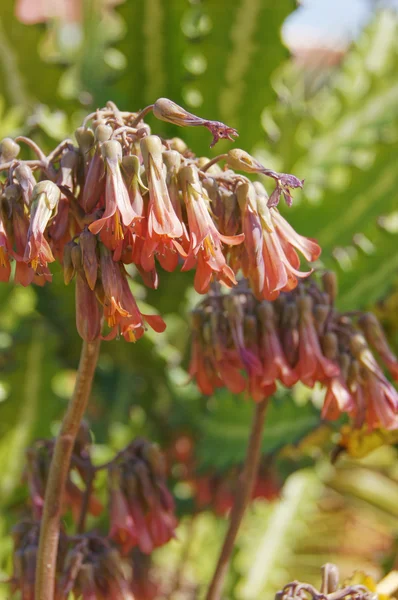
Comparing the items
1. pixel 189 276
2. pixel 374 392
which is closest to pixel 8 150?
pixel 374 392

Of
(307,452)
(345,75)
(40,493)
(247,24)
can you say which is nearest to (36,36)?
(247,24)

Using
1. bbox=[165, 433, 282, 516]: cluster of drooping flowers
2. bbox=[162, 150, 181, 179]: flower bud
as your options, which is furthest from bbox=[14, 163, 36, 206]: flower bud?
bbox=[165, 433, 282, 516]: cluster of drooping flowers

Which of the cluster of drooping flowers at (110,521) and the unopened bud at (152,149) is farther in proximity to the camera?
the cluster of drooping flowers at (110,521)

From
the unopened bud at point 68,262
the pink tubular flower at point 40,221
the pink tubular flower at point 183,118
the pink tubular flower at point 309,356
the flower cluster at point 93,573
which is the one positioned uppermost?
the pink tubular flower at point 183,118

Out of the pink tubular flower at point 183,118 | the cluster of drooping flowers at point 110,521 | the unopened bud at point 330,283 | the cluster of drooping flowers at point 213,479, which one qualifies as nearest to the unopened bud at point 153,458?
the cluster of drooping flowers at point 110,521

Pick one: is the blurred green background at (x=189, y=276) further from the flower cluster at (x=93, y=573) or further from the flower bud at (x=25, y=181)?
the flower bud at (x=25, y=181)

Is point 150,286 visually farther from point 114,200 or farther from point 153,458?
point 153,458
